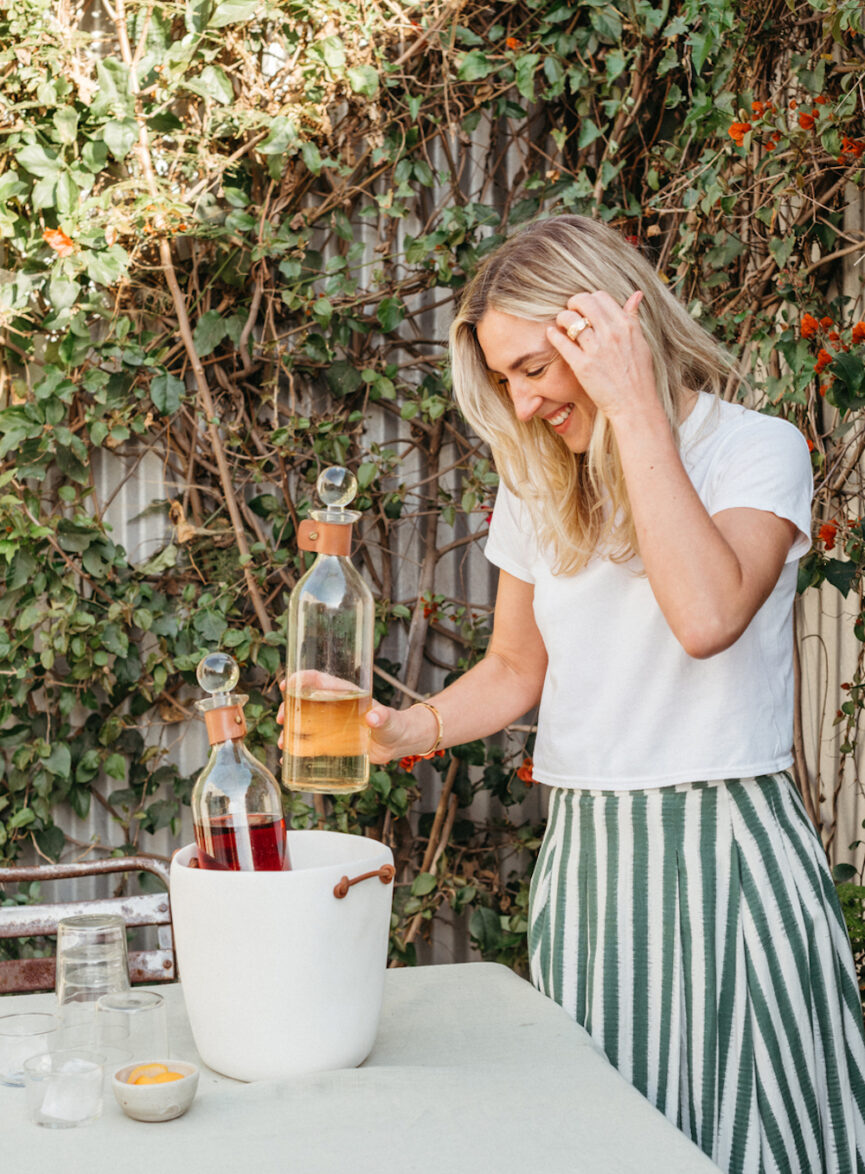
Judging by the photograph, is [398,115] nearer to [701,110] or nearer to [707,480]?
[701,110]

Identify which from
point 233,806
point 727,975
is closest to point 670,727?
point 727,975

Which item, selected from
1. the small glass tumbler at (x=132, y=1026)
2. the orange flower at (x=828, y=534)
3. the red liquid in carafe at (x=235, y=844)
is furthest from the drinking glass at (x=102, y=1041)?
the orange flower at (x=828, y=534)

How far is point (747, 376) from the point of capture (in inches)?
90.3

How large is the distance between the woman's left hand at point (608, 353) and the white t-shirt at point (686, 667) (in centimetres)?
14

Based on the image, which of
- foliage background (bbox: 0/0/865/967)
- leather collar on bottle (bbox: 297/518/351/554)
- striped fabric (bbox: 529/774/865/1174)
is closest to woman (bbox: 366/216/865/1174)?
striped fabric (bbox: 529/774/865/1174)

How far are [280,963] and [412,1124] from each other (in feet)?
0.55

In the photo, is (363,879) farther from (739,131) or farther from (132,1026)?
(739,131)

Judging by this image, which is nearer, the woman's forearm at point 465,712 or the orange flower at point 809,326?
the woman's forearm at point 465,712

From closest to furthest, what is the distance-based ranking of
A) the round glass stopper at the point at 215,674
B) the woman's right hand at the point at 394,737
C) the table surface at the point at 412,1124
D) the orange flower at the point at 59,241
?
the table surface at the point at 412,1124 < the round glass stopper at the point at 215,674 < the woman's right hand at the point at 394,737 < the orange flower at the point at 59,241

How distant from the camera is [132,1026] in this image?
0.99 metres

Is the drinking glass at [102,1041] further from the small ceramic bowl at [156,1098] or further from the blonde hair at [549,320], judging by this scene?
the blonde hair at [549,320]

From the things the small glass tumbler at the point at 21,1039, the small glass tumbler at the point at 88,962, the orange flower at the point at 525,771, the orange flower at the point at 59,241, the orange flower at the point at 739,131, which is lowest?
the small glass tumbler at the point at 21,1039

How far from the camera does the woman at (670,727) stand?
1.17 meters

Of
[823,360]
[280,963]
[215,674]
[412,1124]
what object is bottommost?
[412,1124]
